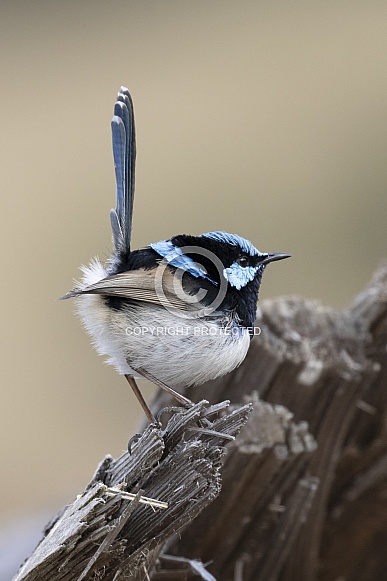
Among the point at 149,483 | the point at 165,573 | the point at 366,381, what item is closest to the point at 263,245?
the point at 366,381

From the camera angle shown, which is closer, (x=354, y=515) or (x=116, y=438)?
(x=354, y=515)

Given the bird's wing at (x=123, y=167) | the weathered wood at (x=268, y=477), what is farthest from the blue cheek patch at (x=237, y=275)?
the weathered wood at (x=268, y=477)

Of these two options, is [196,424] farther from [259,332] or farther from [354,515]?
[354,515]

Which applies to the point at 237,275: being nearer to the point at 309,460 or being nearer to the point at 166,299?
the point at 166,299

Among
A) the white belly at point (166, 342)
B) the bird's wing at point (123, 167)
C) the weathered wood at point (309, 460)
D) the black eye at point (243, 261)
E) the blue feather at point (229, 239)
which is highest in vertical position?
the bird's wing at point (123, 167)

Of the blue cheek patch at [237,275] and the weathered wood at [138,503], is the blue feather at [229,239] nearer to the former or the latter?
the blue cheek patch at [237,275]

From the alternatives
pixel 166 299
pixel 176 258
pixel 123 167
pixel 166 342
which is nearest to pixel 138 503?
pixel 166 342

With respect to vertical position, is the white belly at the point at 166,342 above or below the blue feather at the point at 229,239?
below

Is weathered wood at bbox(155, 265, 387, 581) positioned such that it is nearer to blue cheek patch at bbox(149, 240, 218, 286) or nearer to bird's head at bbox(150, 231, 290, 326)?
bird's head at bbox(150, 231, 290, 326)
